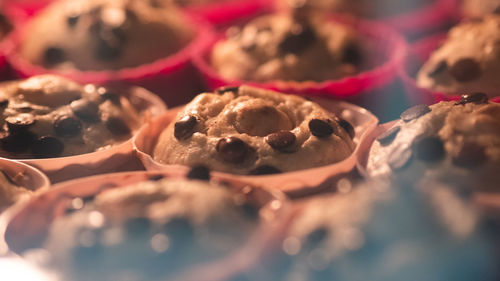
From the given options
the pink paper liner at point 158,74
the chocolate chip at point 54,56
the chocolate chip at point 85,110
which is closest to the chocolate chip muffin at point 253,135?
the chocolate chip at point 85,110

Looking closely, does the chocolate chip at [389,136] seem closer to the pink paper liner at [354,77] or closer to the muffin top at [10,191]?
the pink paper liner at [354,77]

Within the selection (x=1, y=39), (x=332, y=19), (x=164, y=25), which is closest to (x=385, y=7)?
(x=332, y=19)

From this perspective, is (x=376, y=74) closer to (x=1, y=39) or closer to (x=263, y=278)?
(x=263, y=278)

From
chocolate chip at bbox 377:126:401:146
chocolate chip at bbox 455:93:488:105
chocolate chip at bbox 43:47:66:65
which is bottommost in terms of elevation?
chocolate chip at bbox 43:47:66:65

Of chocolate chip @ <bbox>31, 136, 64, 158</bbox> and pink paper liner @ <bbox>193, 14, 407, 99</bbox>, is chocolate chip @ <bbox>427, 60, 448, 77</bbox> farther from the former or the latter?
chocolate chip @ <bbox>31, 136, 64, 158</bbox>

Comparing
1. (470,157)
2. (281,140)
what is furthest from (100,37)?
(470,157)

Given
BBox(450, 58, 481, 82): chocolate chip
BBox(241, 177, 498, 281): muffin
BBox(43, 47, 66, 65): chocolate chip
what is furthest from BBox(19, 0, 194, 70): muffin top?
BBox(241, 177, 498, 281): muffin
